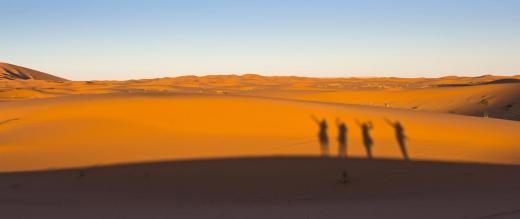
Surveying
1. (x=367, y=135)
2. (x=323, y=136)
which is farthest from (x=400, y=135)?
(x=323, y=136)

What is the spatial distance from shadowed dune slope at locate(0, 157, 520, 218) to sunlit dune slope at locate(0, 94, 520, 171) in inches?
39.8

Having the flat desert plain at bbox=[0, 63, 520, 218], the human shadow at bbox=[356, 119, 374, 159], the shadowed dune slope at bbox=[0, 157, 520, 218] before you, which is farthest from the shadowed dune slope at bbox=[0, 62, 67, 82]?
the shadowed dune slope at bbox=[0, 157, 520, 218]

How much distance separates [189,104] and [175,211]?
10.0 metres

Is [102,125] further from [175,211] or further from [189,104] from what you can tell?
[175,211]

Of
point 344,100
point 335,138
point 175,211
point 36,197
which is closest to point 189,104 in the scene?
point 335,138

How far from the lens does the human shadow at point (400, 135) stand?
10776mm

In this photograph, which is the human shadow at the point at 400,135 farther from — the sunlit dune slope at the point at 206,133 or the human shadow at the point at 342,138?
the human shadow at the point at 342,138

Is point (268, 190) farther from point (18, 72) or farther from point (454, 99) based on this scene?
point (18, 72)

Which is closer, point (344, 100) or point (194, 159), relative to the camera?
point (194, 159)

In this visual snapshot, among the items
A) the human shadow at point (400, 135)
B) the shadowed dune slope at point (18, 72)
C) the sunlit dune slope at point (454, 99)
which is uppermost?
the shadowed dune slope at point (18, 72)

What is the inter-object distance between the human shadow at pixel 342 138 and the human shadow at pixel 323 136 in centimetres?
29

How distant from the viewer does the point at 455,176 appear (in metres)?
8.63

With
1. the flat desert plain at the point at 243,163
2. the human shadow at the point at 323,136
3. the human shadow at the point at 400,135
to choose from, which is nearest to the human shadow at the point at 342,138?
the flat desert plain at the point at 243,163

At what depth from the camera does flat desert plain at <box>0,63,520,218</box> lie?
6.47 meters
